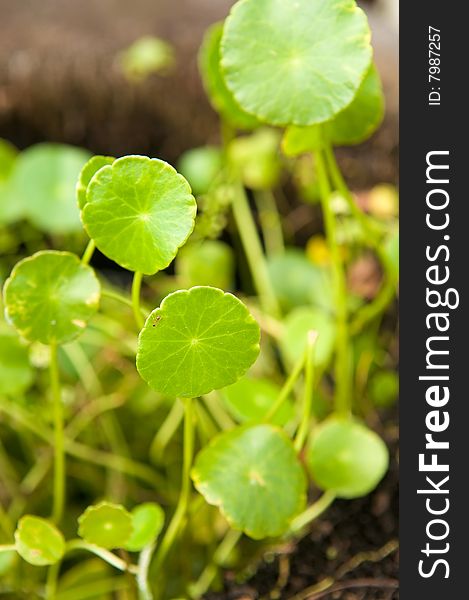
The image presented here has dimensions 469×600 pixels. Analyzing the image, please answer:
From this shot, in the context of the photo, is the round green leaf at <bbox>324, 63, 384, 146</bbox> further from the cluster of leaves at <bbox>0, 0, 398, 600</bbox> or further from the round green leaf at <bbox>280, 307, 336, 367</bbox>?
the round green leaf at <bbox>280, 307, 336, 367</bbox>

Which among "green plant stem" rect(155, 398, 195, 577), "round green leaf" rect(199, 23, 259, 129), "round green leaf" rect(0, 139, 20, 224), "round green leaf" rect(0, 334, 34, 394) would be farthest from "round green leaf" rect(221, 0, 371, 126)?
"round green leaf" rect(0, 139, 20, 224)

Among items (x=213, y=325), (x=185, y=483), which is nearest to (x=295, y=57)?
(x=213, y=325)

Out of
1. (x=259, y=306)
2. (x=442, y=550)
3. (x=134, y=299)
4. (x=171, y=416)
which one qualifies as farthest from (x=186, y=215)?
(x=259, y=306)

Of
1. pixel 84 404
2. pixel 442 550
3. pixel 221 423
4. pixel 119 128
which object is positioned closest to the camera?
pixel 442 550

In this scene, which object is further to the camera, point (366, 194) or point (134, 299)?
point (366, 194)

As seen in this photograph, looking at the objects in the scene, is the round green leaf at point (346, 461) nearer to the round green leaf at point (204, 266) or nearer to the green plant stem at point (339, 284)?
the green plant stem at point (339, 284)

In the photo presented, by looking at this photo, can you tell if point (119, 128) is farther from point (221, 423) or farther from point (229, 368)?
point (229, 368)

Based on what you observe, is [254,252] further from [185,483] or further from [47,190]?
[185,483]
